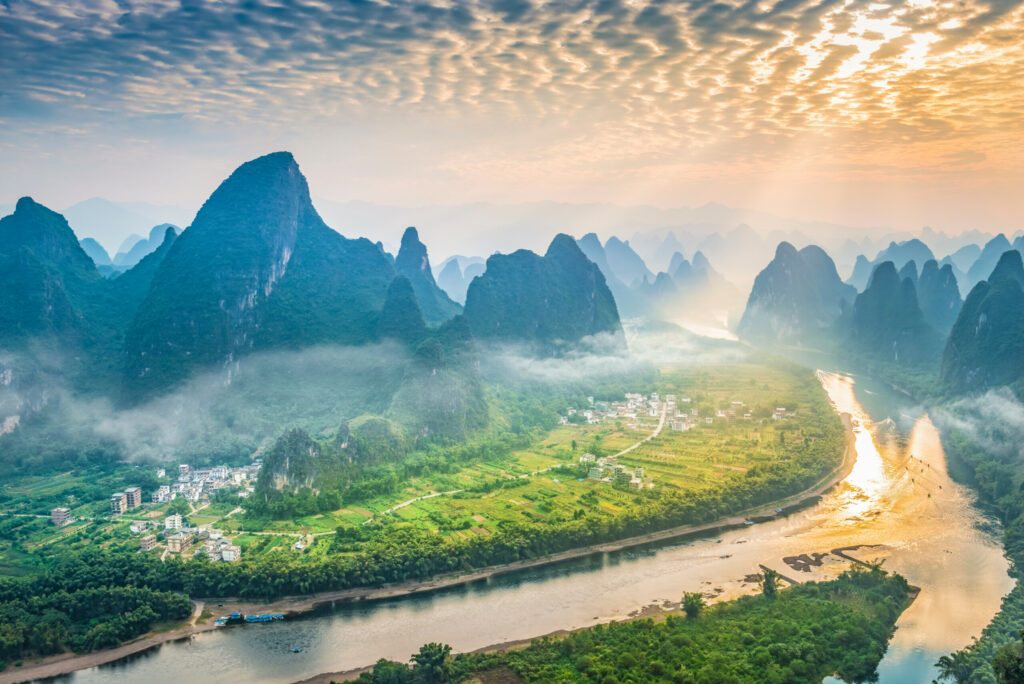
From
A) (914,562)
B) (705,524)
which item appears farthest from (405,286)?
(914,562)

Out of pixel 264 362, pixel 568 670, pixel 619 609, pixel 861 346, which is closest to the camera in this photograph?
pixel 568 670

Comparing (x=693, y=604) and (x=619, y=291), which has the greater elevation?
(x=619, y=291)

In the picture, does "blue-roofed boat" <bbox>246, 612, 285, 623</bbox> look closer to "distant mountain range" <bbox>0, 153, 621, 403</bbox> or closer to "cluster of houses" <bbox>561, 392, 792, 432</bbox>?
"distant mountain range" <bbox>0, 153, 621, 403</bbox>

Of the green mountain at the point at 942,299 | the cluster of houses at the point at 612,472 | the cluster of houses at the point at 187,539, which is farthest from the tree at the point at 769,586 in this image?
the green mountain at the point at 942,299

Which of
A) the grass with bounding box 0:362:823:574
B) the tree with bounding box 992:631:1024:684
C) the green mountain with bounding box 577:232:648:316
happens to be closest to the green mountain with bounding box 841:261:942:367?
the grass with bounding box 0:362:823:574

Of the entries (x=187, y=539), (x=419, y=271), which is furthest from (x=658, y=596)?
(x=419, y=271)

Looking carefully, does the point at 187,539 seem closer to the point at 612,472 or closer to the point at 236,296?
the point at 612,472

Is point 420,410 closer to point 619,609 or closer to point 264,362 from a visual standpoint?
point 264,362
